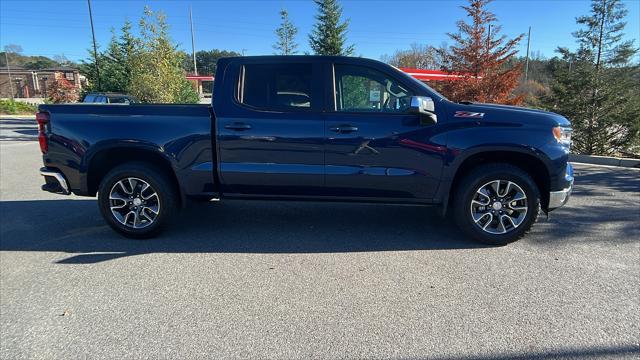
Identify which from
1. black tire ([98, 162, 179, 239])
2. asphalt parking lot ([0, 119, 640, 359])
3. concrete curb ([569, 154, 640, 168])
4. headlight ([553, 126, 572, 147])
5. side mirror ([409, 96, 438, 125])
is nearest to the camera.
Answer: asphalt parking lot ([0, 119, 640, 359])

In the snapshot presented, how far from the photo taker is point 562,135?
4223 millimetres

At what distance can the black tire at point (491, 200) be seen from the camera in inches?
168

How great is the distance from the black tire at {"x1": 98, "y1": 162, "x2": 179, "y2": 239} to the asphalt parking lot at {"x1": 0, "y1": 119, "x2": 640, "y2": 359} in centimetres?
18

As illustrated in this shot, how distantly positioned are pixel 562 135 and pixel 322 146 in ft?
8.17

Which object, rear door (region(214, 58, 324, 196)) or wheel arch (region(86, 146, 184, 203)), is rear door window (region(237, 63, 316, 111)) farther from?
wheel arch (region(86, 146, 184, 203))

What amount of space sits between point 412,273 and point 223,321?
173 cm

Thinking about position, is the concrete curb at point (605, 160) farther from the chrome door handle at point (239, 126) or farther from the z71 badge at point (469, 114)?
the chrome door handle at point (239, 126)

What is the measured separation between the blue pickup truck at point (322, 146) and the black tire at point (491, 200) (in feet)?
0.04

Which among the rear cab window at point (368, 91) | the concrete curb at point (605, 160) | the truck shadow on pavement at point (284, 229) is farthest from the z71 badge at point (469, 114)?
the concrete curb at point (605, 160)

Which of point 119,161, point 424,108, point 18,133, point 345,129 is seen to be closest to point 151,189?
point 119,161

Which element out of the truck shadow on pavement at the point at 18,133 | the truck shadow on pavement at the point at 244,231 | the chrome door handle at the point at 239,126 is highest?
the chrome door handle at the point at 239,126

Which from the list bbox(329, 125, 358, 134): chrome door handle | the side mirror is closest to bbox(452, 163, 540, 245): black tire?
the side mirror

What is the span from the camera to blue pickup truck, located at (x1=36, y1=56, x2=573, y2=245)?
423 centimetres

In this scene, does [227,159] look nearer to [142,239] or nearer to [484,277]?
[142,239]
